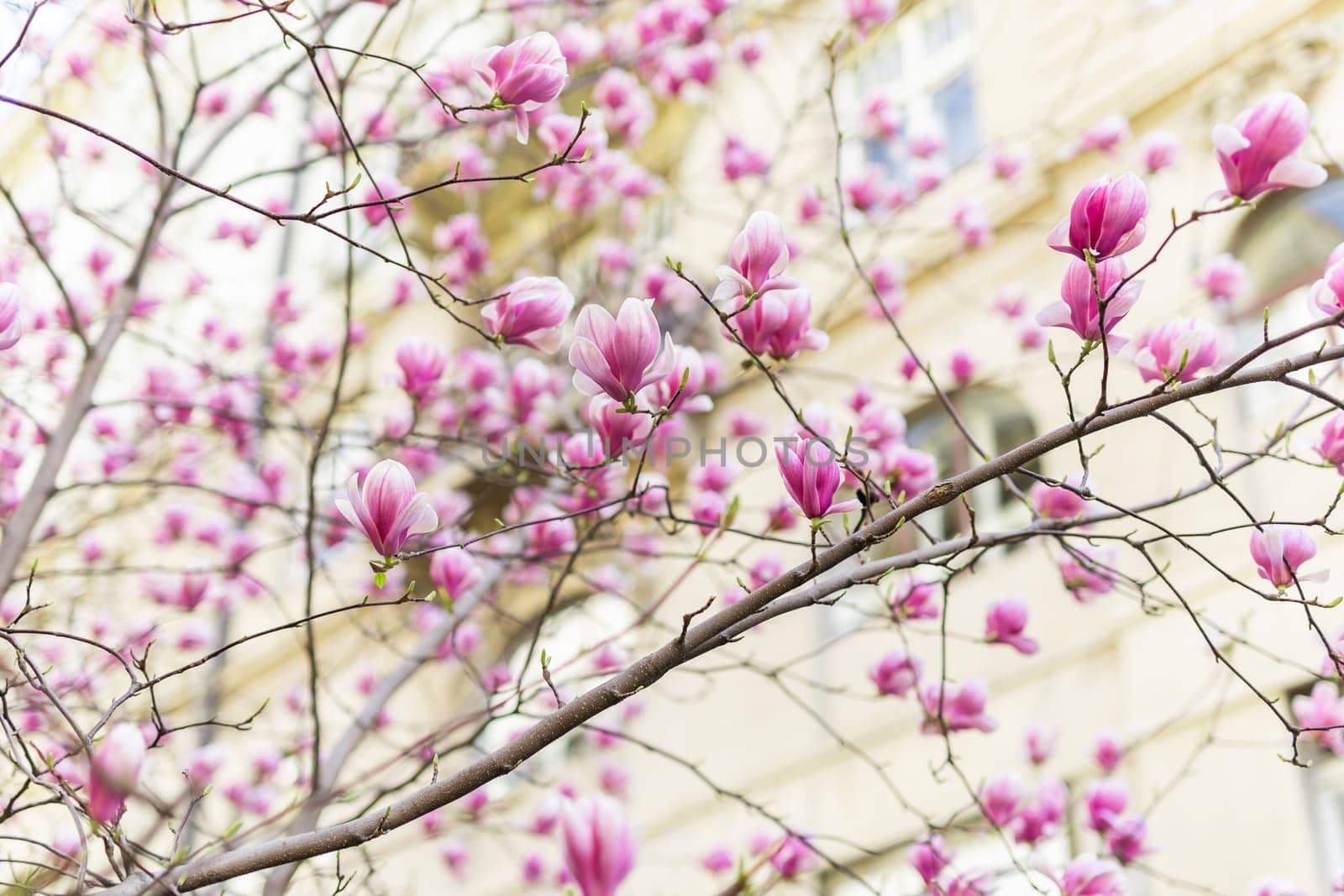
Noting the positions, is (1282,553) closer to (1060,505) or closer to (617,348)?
(1060,505)

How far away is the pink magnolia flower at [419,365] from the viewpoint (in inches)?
117

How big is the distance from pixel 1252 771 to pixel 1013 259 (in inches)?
113

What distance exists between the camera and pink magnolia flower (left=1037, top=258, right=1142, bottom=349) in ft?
6.14

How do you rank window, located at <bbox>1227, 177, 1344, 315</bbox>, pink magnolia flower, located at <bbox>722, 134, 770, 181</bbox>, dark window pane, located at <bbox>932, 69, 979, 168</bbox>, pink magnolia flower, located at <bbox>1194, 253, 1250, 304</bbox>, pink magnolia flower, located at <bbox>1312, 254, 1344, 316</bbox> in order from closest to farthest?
pink magnolia flower, located at <bbox>1312, 254, 1344, 316</bbox>, pink magnolia flower, located at <bbox>1194, 253, 1250, 304</bbox>, window, located at <bbox>1227, 177, 1344, 315</bbox>, pink magnolia flower, located at <bbox>722, 134, 770, 181</bbox>, dark window pane, located at <bbox>932, 69, 979, 168</bbox>

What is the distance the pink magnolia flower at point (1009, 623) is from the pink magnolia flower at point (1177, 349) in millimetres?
709

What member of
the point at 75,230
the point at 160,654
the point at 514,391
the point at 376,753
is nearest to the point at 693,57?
the point at 514,391

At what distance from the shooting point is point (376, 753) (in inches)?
311

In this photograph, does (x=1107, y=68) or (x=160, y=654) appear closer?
(x=1107, y=68)

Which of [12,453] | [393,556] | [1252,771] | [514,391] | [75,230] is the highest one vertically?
[75,230]

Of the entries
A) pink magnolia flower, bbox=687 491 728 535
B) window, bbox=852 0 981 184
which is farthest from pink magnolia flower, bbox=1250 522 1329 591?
window, bbox=852 0 981 184

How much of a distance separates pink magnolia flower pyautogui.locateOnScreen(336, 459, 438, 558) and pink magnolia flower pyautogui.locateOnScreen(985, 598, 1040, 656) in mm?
1361

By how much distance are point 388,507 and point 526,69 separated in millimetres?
722

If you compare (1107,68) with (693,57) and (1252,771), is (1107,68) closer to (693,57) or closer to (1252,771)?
(693,57)

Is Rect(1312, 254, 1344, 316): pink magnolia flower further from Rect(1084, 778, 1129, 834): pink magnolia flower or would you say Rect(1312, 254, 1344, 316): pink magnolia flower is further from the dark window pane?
the dark window pane
